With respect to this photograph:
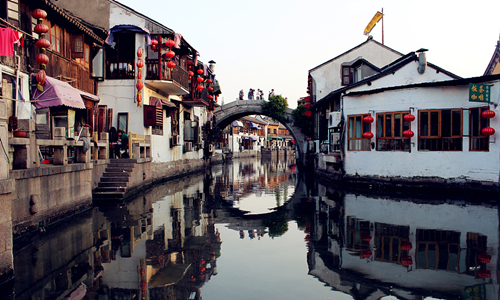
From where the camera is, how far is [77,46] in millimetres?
14320

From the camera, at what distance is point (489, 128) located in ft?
42.7

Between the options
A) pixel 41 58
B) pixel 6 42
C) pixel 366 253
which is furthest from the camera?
pixel 41 58

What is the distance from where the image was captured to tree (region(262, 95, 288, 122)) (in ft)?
108

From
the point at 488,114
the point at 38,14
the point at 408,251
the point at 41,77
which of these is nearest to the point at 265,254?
the point at 408,251

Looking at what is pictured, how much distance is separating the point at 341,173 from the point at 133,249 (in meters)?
12.2

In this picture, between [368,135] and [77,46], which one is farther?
[368,135]

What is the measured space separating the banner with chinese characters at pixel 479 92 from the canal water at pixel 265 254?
170 inches

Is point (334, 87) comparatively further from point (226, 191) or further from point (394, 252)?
point (394, 252)

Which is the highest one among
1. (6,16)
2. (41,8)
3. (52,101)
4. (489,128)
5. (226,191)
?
(41,8)

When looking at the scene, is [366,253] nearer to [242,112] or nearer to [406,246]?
[406,246]

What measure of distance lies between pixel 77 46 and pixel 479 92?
47.4 feet

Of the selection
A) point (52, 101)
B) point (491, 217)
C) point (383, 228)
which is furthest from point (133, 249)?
point (491, 217)

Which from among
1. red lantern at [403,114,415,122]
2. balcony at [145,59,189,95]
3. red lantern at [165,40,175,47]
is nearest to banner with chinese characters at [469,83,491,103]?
red lantern at [403,114,415,122]

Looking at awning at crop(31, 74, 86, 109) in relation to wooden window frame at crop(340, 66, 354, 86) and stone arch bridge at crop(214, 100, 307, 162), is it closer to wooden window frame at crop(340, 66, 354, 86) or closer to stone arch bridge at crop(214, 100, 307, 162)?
wooden window frame at crop(340, 66, 354, 86)
